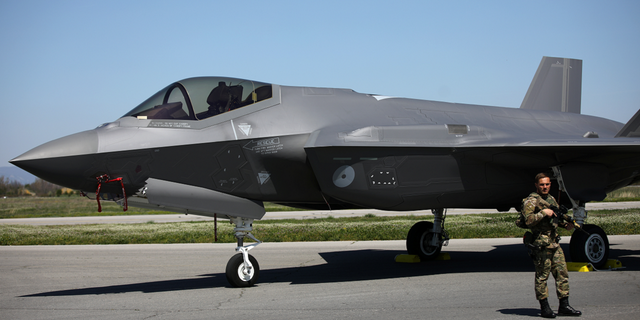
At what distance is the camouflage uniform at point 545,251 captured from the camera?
222 inches

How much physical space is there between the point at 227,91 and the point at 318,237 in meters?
9.41

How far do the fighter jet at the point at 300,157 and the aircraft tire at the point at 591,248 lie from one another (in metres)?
0.02

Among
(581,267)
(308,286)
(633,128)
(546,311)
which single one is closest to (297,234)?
(308,286)

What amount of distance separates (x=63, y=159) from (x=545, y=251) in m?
6.46

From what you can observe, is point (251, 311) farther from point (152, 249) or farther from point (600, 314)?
point (152, 249)

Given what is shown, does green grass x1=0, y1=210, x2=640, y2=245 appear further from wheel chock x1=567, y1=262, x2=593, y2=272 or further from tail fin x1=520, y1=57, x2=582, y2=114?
wheel chock x1=567, y1=262, x2=593, y2=272

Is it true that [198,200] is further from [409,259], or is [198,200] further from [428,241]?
[428,241]

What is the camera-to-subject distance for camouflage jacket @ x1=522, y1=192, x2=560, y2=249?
5.62 m

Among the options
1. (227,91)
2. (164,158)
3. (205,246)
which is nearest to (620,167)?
(227,91)

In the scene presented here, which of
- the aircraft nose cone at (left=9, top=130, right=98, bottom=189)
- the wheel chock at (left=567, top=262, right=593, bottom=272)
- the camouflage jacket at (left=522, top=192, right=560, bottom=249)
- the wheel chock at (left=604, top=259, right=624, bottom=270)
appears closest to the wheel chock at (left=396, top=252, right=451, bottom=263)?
the wheel chock at (left=567, top=262, right=593, bottom=272)

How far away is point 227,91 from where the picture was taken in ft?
28.5

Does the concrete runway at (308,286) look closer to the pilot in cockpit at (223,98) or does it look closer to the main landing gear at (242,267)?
the main landing gear at (242,267)

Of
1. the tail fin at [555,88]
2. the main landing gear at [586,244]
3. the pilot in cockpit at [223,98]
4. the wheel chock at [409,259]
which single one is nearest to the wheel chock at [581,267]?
the main landing gear at [586,244]

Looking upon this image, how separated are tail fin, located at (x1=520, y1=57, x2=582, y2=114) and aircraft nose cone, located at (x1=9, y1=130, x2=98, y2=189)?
11.8 meters
